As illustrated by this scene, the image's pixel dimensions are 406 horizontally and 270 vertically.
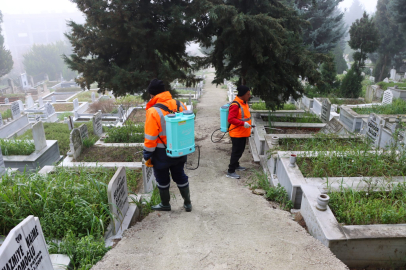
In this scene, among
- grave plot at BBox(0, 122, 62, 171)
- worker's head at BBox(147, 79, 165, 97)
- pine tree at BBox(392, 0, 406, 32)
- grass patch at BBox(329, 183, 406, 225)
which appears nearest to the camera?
grass patch at BBox(329, 183, 406, 225)

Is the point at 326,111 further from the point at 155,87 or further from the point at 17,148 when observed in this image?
the point at 17,148

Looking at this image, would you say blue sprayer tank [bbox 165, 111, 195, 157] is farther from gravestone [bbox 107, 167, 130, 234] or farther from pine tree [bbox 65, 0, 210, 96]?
pine tree [bbox 65, 0, 210, 96]

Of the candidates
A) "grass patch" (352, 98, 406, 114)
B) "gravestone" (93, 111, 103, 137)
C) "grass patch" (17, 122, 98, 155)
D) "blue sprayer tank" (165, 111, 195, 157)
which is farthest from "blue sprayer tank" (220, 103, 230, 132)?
"grass patch" (352, 98, 406, 114)

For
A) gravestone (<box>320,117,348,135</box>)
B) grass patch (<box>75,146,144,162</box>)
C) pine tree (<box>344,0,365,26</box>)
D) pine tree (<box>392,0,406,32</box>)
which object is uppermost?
pine tree (<box>344,0,365,26</box>)

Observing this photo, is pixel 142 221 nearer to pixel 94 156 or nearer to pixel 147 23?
pixel 94 156

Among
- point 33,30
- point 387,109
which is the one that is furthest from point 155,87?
point 33,30

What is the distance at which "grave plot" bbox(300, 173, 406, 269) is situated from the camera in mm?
2904

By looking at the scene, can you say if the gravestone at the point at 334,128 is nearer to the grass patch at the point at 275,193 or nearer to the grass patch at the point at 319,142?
the grass patch at the point at 319,142

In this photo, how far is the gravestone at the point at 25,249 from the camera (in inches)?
80.0

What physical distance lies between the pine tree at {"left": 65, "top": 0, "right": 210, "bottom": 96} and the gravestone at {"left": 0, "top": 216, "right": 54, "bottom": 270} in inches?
216

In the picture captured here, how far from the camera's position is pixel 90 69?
8.05m

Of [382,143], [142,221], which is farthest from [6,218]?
[382,143]

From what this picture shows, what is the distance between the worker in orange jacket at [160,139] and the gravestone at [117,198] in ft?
1.41

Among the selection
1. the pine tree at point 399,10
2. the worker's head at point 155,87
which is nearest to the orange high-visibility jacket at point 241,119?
the worker's head at point 155,87
